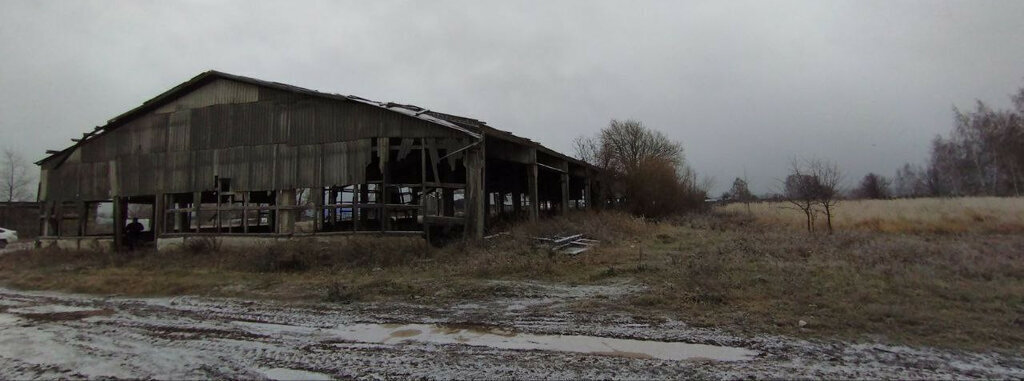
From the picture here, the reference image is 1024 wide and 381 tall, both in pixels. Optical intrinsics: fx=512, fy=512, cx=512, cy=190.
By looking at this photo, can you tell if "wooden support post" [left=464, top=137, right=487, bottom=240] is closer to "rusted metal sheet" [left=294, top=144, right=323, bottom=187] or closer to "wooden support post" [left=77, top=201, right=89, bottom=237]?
"rusted metal sheet" [left=294, top=144, right=323, bottom=187]

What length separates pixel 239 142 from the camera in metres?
19.3

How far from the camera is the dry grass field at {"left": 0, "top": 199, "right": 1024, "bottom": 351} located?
22.9 feet

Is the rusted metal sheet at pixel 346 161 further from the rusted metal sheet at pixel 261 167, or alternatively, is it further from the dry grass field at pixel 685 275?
the dry grass field at pixel 685 275

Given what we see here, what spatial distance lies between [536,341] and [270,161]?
50.9 feet

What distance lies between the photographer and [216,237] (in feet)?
62.2

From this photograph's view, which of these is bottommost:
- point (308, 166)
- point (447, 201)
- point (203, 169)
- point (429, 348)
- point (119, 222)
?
point (429, 348)

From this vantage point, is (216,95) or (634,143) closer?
(216,95)

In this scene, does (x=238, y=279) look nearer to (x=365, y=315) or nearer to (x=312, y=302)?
(x=312, y=302)

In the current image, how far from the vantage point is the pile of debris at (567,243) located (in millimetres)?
15057

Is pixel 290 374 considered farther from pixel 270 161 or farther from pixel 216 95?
pixel 216 95

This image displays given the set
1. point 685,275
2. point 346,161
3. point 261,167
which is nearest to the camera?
point 685,275


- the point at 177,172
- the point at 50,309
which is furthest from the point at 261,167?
the point at 50,309

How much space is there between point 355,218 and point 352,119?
3.47 meters

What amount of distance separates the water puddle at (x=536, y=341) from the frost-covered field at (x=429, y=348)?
2 centimetres
